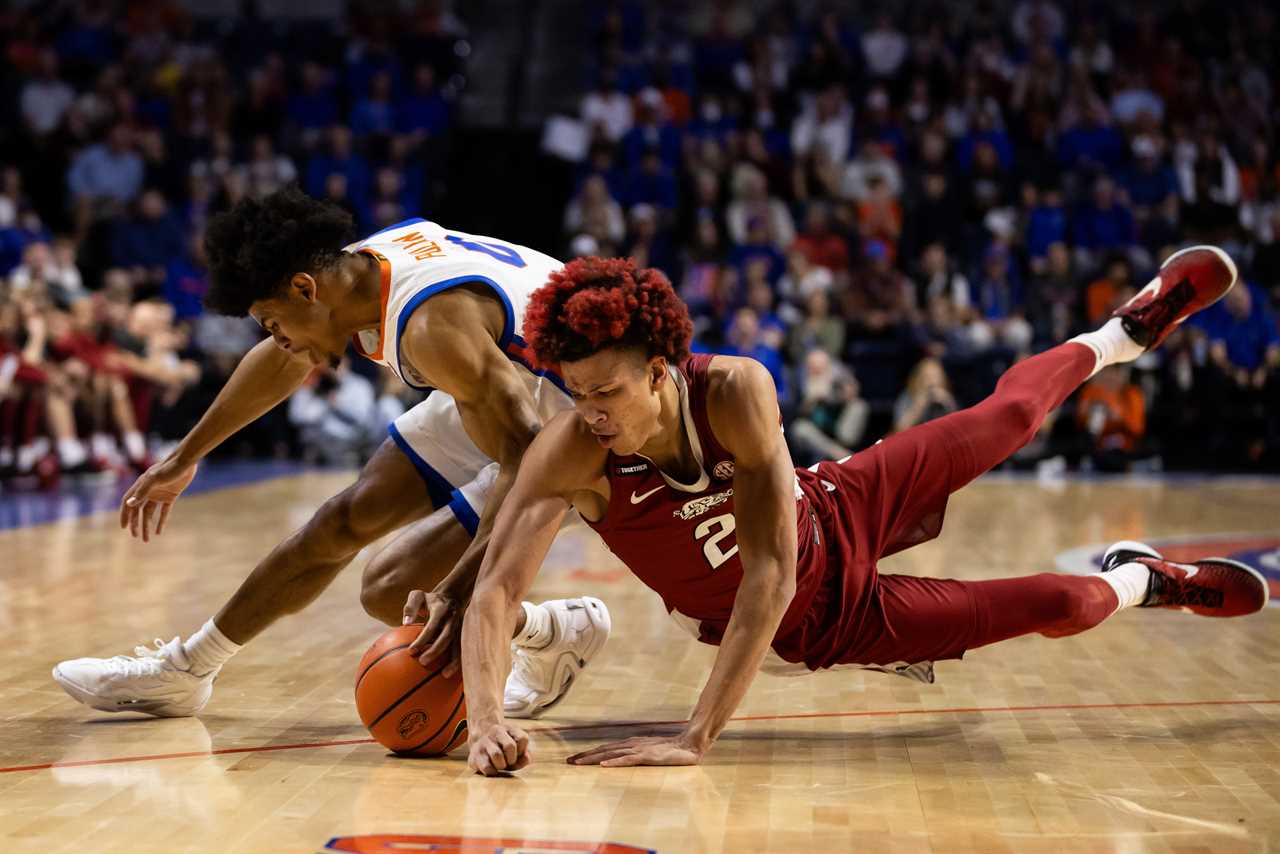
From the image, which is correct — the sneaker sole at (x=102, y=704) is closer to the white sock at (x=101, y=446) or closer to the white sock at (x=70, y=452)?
the white sock at (x=70, y=452)

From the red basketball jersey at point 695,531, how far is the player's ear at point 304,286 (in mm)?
868

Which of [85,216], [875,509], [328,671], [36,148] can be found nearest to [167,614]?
[328,671]

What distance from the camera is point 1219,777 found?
325 cm

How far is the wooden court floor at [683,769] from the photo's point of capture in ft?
9.27

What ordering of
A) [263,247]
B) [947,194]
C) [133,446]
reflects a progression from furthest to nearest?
[947,194], [133,446], [263,247]

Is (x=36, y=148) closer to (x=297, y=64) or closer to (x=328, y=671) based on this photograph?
(x=297, y=64)

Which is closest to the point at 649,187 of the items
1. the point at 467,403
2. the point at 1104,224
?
the point at 1104,224

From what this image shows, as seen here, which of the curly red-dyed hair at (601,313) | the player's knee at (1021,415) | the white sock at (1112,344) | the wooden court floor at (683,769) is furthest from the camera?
the white sock at (1112,344)

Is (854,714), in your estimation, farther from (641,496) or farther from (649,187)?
(649,187)

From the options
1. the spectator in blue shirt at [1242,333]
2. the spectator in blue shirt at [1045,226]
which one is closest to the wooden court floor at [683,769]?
the spectator in blue shirt at [1242,333]

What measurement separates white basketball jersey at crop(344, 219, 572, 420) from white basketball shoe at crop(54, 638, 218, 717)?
965mm

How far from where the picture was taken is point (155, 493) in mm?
4152

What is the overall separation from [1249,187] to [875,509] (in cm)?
1157

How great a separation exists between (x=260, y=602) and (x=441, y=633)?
2.61 ft
